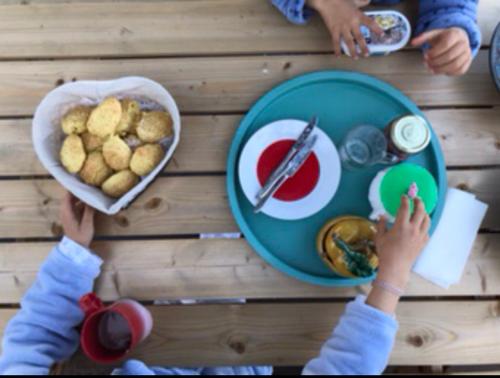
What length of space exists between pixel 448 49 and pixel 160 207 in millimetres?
550

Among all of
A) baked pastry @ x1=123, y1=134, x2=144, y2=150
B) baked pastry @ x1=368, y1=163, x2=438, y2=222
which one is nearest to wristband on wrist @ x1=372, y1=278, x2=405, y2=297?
baked pastry @ x1=368, y1=163, x2=438, y2=222

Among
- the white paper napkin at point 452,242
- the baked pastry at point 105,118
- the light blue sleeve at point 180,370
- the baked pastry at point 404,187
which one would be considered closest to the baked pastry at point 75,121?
the baked pastry at point 105,118

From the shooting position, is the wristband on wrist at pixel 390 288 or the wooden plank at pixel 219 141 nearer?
the wristband on wrist at pixel 390 288

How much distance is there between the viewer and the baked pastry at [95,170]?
68 centimetres

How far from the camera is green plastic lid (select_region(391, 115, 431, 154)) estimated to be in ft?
2.13

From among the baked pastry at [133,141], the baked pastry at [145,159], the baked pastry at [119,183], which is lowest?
the baked pastry at [119,183]

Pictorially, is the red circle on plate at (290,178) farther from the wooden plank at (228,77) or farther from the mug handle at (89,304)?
the mug handle at (89,304)

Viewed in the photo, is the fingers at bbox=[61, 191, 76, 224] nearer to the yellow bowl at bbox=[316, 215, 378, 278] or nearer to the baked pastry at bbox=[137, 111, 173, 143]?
the baked pastry at bbox=[137, 111, 173, 143]

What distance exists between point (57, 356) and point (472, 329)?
2.18 ft

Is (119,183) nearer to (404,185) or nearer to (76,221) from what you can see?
(76,221)

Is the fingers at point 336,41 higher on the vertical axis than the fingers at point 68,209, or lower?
higher

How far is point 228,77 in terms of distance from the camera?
78cm

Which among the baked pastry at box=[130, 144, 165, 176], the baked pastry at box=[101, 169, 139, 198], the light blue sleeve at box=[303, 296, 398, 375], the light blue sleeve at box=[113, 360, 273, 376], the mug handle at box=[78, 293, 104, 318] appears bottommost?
the light blue sleeve at box=[113, 360, 273, 376]

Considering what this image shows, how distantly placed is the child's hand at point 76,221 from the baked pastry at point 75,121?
0.11 meters
